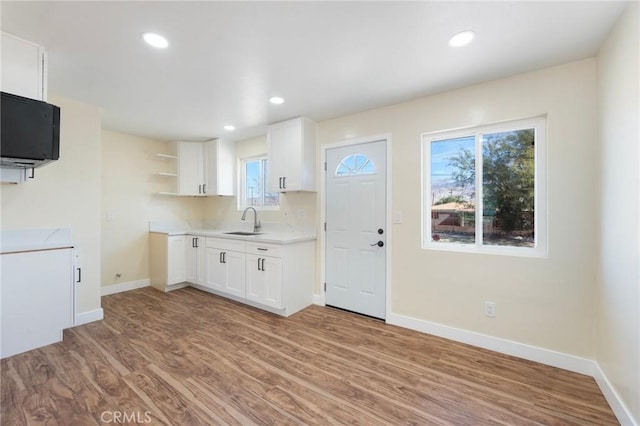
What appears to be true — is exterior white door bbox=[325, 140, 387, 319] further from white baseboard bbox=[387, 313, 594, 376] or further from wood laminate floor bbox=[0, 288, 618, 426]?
wood laminate floor bbox=[0, 288, 618, 426]

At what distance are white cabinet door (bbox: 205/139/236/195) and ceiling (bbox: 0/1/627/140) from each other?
1.55 m

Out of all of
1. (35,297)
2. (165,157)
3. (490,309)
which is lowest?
(490,309)

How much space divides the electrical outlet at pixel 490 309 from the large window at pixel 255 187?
9.60 feet

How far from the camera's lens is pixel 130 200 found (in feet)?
14.1

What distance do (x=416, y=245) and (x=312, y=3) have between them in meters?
2.32

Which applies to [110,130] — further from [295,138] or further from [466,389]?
[466,389]

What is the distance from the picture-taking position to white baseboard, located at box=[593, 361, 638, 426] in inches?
62.0

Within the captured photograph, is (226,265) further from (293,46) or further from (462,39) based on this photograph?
(462,39)

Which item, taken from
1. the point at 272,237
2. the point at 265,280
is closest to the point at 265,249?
the point at 272,237

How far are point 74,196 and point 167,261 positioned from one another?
1539 mm

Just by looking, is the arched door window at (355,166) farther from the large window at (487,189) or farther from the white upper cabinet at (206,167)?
the white upper cabinet at (206,167)

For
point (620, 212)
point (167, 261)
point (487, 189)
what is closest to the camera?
point (620, 212)

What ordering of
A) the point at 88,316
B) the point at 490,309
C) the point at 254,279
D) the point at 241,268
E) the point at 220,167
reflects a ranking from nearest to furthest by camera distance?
the point at 490,309, the point at 88,316, the point at 254,279, the point at 241,268, the point at 220,167

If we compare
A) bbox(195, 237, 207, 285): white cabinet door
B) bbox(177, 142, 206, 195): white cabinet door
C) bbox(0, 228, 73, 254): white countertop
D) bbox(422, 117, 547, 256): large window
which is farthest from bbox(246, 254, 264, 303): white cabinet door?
bbox(422, 117, 547, 256): large window
